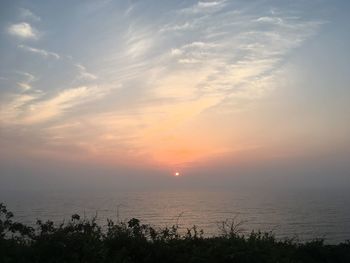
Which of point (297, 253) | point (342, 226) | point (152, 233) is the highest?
point (152, 233)

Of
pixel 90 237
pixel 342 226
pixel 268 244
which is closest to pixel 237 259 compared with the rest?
pixel 268 244

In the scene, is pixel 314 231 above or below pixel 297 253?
below

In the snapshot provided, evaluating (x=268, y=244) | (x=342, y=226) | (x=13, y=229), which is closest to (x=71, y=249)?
(x=268, y=244)

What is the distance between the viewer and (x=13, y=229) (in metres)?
16.1

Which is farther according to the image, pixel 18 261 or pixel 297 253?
pixel 297 253

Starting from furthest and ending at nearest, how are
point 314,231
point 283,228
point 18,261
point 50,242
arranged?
point 283,228 < point 314,231 < point 50,242 < point 18,261

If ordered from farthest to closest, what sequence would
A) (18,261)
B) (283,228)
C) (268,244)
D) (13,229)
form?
(283,228)
(13,229)
(268,244)
(18,261)

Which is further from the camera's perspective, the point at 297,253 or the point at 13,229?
the point at 13,229

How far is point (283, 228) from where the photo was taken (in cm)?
8206

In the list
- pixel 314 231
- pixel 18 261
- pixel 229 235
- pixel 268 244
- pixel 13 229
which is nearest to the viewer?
pixel 18 261

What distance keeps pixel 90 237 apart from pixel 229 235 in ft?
12.6

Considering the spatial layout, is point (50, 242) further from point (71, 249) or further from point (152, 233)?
point (152, 233)

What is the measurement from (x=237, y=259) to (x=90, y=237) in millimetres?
Answer: 3682

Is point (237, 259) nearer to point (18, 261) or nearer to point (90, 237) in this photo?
point (90, 237)
